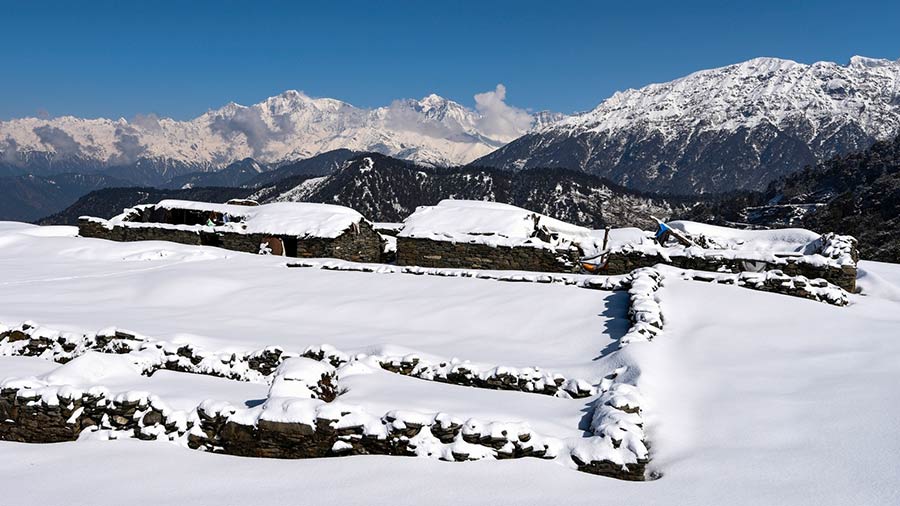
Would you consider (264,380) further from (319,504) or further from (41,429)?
(319,504)

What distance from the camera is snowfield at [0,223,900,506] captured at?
6.06m

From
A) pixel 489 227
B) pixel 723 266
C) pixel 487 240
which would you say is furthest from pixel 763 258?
pixel 489 227

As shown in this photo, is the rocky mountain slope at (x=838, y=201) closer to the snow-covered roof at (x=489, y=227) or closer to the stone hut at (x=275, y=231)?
the snow-covered roof at (x=489, y=227)

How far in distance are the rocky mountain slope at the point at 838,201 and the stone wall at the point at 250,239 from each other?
58.5 m

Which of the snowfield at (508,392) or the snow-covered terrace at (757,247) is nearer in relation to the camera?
the snowfield at (508,392)

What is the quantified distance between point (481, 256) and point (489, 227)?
1899 mm

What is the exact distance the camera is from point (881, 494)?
17.5 ft

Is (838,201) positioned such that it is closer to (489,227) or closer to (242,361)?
(489,227)

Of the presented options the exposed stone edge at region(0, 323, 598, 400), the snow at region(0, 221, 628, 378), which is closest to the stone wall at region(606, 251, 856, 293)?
the snow at region(0, 221, 628, 378)

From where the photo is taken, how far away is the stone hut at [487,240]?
21.1 m

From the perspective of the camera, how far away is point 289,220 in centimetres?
2666

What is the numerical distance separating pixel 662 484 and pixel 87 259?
80.9 feet

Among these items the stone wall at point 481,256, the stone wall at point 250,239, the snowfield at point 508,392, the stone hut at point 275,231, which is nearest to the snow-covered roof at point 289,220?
the stone hut at point 275,231

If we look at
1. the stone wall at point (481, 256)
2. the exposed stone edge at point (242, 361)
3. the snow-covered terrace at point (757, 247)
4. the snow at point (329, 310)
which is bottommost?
the exposed stone edge at point (242, 361)
